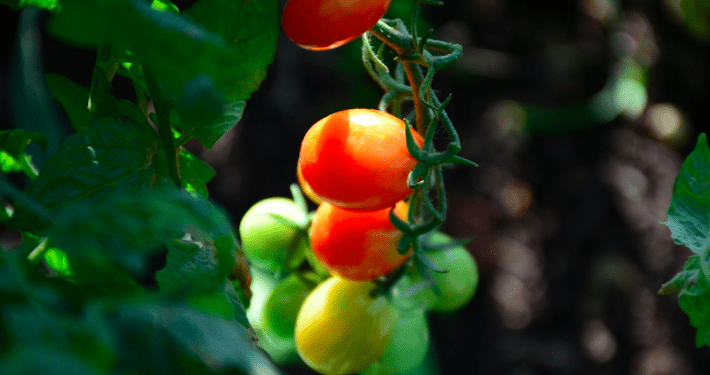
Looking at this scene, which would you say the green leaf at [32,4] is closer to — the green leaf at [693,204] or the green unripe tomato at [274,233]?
the green unripe tomato at [274,233]

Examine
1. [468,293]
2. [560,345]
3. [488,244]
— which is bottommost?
[560,345]

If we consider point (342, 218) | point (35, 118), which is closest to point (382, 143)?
point (342, 218)

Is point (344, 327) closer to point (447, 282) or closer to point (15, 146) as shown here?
point (447, 282)

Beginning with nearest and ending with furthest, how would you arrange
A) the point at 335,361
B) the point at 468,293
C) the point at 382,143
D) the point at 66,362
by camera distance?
the point at 66,362 → the point at 382,143 → the point at 335,361 → the point at 468,293

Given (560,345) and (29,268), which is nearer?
(29,268)

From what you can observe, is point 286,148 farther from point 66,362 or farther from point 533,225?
point 66,362

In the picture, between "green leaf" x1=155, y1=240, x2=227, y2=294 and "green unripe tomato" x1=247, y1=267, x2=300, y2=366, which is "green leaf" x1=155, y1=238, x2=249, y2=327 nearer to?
"green leaf" x1=155, y1=240, x2=227, y2=294
